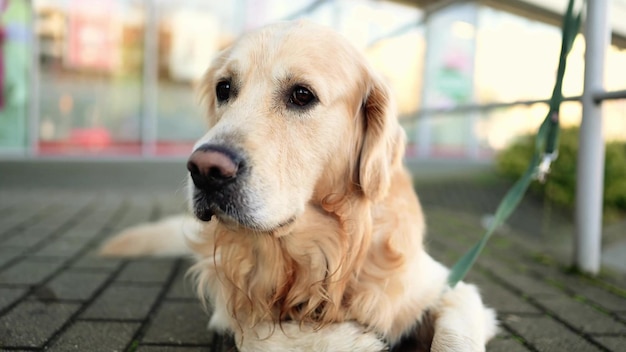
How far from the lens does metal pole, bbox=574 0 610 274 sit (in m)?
2.92

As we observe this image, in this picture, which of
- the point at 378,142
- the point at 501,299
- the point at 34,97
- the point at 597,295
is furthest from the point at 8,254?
the point at 34,97

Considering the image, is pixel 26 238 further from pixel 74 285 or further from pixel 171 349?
pixel 171 349

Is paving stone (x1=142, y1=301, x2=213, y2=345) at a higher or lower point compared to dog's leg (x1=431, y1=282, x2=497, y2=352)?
lower

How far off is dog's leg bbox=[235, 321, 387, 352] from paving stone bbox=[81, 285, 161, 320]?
23.4 inches

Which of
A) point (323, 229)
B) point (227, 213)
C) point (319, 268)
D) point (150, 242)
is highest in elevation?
point (227, 213)

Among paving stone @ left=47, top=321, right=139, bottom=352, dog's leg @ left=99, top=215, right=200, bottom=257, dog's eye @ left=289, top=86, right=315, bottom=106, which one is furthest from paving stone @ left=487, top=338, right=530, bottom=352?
dog's leg @ left=99, top=215, right=200, bottom=257

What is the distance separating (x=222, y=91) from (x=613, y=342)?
5.89 feet

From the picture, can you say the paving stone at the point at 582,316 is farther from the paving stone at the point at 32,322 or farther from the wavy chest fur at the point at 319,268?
the paving stone at the point at 32,322

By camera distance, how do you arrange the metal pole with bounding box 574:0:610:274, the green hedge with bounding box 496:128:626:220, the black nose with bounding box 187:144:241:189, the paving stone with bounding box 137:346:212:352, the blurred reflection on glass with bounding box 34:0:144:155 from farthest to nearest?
the blurred reflection on glass with bounding box 34:0:144:155
the green hedge with bounding box 496:128:626:220
the metal pole with bounding box 574:0:610:274
the paving stone with bounding box 137:346:212:352
the black nose with bounding box 187:144:241:189

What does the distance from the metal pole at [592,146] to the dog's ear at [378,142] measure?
55.4 inches

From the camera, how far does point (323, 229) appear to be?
2.03 meters

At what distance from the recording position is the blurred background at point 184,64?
611 cm

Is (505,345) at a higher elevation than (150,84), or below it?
below

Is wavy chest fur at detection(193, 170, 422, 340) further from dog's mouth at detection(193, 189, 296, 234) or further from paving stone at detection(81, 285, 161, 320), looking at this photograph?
paving stone at detection(81, 285, 161, 320)
